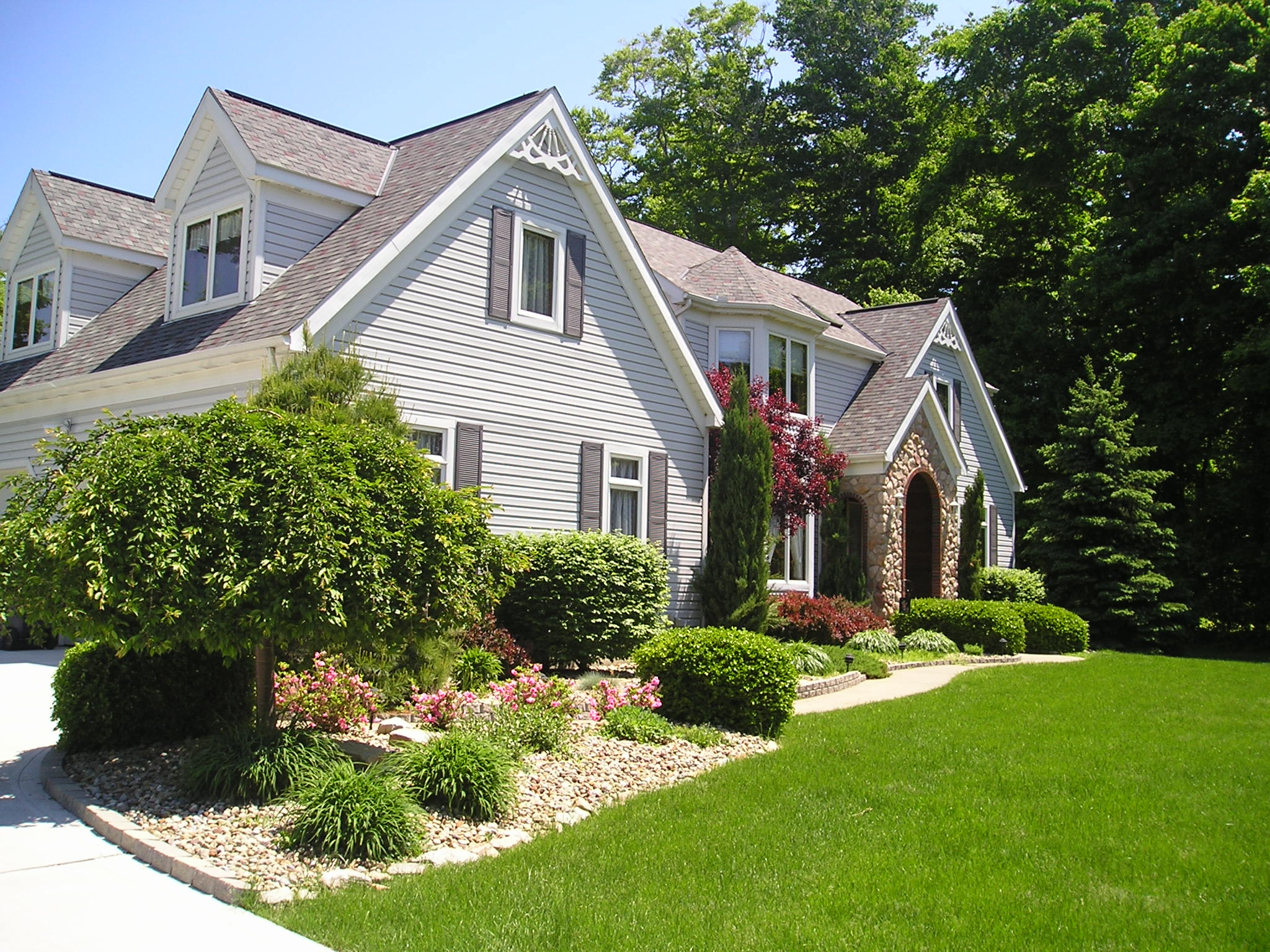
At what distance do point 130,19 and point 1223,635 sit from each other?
2808 cm

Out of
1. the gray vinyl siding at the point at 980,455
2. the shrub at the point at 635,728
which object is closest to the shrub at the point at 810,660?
the shrub at the point at 635,728

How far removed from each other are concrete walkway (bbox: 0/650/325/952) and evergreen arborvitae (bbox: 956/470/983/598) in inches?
808

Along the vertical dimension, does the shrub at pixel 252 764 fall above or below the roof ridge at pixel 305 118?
below

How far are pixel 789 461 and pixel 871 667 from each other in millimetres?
4646

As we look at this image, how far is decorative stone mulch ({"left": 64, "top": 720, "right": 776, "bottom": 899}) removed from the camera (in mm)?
5895

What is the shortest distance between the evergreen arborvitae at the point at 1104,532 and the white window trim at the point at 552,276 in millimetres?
14684

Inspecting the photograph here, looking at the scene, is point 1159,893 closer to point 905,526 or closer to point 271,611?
point 271,611

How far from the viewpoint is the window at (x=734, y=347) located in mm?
19469

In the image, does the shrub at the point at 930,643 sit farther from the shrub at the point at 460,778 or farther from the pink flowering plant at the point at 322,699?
the shrub at the point at 460,778

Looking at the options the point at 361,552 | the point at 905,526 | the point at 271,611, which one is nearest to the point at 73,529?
the point at 271,611

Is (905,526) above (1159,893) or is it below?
above

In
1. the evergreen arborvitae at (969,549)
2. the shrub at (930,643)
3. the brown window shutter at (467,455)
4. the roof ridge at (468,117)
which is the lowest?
the shrub at (930,643)

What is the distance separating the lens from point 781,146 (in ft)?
141

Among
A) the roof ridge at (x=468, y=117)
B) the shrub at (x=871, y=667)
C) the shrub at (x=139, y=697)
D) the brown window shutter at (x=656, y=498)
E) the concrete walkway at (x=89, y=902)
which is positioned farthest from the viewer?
the brown window shutter at (x=656, y=498)
